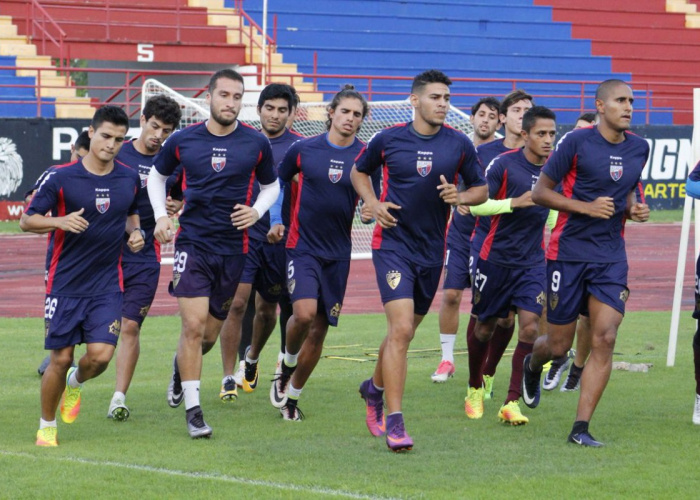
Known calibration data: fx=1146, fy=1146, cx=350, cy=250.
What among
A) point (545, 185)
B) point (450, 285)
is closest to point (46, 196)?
point (545, 185)

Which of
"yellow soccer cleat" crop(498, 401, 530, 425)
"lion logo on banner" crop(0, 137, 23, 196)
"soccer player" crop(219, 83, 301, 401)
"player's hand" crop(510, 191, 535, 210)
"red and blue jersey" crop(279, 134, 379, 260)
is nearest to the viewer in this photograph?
"yellow soccer cleat" crop(498, 401, 530, 425)

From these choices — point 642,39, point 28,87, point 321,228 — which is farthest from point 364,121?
point 642,39

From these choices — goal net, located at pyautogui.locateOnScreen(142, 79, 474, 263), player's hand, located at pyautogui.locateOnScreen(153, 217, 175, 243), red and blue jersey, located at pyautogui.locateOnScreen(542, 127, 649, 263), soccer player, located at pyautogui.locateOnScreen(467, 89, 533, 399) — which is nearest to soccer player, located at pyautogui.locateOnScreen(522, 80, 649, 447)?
red and blue jersey, located at pyautogui.locateOnScreen(542, 127, 649, 263)

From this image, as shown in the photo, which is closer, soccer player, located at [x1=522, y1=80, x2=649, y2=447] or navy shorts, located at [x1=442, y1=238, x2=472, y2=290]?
soccer player, located at [x1=522, y1=80, x2=649, y2=447]

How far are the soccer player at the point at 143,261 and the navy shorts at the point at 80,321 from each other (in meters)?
0.99

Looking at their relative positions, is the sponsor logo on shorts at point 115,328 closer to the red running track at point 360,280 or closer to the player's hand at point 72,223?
the player's hand at point 72,223

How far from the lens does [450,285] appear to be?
32.7 ft

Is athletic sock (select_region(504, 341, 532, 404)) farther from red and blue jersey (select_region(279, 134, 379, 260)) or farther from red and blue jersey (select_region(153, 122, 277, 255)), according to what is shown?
red and blue jersey (select_region(153, 122, 277, 255))

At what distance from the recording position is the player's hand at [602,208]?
23.5 ft

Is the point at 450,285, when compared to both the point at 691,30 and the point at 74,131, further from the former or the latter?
the point at 691,30

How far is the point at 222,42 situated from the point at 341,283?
21.4m

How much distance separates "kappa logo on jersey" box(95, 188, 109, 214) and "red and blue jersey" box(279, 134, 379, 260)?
1.57 metres

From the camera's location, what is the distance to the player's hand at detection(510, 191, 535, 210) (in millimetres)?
8159

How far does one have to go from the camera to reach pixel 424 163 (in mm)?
7344
